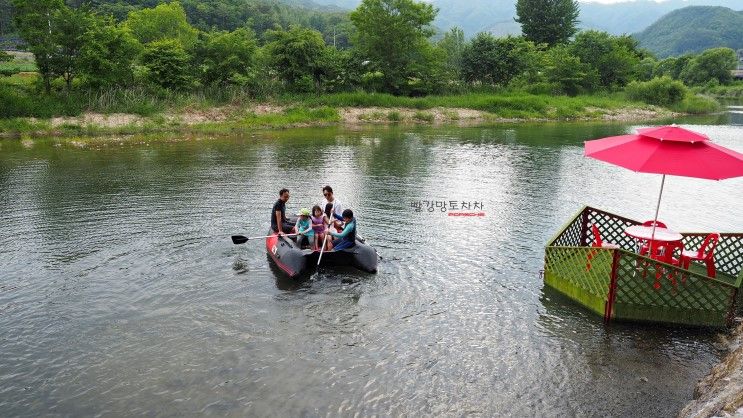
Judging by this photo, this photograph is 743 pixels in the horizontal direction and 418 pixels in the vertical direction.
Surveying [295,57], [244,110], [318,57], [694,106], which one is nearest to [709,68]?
[694,106]

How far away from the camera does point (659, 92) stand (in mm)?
71312

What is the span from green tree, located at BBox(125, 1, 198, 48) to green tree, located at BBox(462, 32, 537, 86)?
1367 inches

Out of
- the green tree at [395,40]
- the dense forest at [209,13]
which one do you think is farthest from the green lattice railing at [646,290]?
the dense forest at [209,13]

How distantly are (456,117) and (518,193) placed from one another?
3548 centimetres

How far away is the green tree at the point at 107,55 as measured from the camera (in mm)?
40656

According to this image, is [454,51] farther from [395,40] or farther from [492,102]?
[492,102]

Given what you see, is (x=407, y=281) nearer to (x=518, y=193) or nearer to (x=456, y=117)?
(x=518, y=193)

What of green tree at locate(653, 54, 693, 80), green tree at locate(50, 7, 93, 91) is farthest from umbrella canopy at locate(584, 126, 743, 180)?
green tree at locate(653, 54, 693, 80)

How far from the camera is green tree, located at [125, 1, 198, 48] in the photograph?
65750mm

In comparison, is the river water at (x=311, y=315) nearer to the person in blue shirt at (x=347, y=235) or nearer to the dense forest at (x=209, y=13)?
the person in blue shirt at (x=347, y=235)

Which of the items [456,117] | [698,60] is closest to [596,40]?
[456,117]

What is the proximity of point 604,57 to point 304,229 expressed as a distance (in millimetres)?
75643

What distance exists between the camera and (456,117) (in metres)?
55.2

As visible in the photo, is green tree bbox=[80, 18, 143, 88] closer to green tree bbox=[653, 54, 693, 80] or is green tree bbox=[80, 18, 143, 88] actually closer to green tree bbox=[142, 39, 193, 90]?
green tree bbox=[142, 39, 193, 90]
